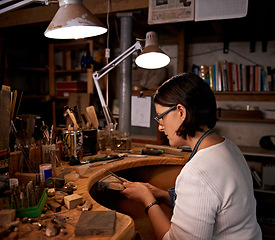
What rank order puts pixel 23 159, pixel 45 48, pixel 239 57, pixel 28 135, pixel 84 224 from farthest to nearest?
pixel 45 48, pixel 239 57, pixel 28 135, pixel 23 159, pixel 84 224

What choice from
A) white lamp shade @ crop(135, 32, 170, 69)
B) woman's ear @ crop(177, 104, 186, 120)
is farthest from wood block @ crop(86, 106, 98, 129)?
woman's ear @ crop(177, 104, 186, 120)

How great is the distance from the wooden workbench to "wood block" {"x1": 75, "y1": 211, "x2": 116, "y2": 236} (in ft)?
0.06

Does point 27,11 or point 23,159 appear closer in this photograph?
point 23,159

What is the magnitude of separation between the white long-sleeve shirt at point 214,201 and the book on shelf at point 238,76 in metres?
2.72

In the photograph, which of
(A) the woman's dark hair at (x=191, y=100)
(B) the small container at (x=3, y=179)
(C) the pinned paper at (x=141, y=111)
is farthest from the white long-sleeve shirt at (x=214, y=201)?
(C) the pinned paper at (x=141, y=111)

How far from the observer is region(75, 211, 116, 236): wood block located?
863 mm

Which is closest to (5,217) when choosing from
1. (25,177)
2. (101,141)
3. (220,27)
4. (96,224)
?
(96,224)

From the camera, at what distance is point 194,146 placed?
3.83 ft

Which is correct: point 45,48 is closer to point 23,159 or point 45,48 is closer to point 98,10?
point 98,10

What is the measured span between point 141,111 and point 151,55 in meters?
1.14

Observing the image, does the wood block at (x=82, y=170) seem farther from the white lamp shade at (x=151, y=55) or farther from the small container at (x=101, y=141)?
the white lamp shade at (x=151, y=55)

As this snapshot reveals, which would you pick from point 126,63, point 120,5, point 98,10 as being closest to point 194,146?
point 126,63

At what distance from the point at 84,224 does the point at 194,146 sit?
597 mm

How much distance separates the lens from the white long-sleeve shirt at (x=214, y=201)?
0.90m
